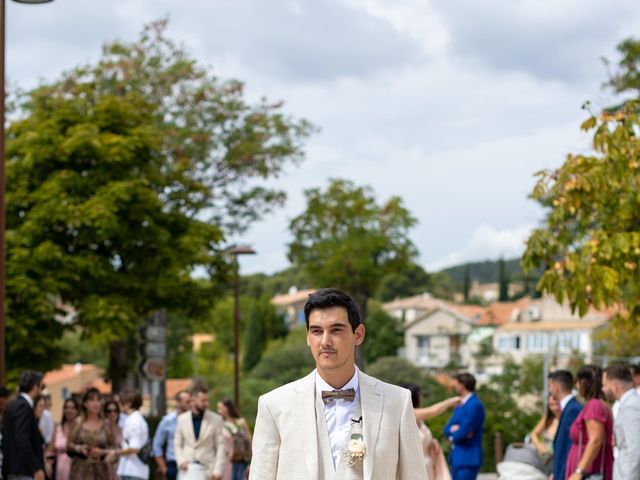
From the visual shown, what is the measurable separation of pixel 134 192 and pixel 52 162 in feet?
7.99

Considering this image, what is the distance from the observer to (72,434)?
47.8 feet

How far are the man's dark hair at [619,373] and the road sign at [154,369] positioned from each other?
2183 centimetres

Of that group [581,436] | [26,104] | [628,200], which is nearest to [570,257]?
[628,200]

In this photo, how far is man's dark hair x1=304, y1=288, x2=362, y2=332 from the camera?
5230 millimetres

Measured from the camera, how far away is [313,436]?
5195 millimetres

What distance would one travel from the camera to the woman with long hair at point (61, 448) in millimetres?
15688

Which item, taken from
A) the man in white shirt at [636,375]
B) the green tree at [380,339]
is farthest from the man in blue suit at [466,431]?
the green tree at [380,339]

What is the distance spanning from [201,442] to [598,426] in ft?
19.8

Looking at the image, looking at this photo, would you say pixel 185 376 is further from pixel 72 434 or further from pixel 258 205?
pixel 72 434

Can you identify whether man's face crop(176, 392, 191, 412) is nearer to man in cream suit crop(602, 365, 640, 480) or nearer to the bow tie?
man in cream suit crop(602, 365, 640, 480)

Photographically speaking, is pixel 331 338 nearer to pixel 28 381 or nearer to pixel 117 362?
pixel 28 381

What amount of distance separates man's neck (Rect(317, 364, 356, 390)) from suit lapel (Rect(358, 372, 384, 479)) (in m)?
0.06

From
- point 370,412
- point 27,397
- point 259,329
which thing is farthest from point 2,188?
point 259,329

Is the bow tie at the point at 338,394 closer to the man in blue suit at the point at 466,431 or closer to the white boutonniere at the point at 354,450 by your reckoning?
the white boutonniere at the point at 354,450
